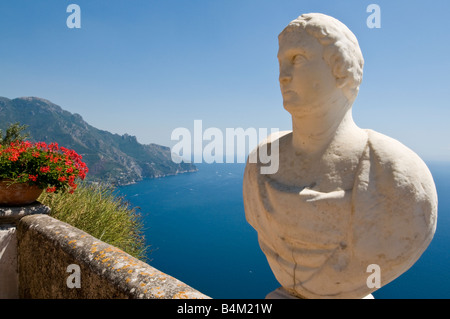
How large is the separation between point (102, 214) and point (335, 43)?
5.72 metres

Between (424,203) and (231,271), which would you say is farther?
(231,271)

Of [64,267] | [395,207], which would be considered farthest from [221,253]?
[395,207]

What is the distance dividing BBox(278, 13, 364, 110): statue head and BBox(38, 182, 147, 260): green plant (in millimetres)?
5310

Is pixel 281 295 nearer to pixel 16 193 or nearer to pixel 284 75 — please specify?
pixel 284 75

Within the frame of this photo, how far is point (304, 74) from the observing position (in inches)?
71.8

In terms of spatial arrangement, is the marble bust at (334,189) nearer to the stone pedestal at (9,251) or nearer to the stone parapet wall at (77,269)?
the stone parapet wall at (77,269)

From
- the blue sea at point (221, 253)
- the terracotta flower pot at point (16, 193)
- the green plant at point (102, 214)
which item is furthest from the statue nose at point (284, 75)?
the blue sea at point (221, 253)

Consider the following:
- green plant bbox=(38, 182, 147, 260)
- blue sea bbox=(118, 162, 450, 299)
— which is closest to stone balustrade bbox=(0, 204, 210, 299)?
green plant bbox=(38, 182, 147, 260)

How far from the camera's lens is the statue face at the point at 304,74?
5.92 feet

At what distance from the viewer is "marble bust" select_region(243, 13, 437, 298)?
5.49ft
